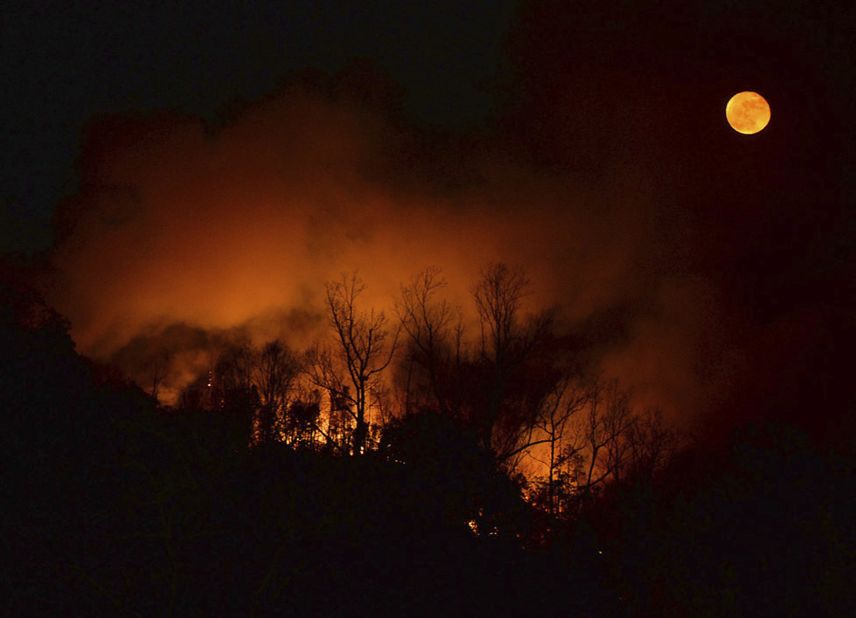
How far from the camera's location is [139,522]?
37.9 ft

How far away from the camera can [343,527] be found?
12.2 meters

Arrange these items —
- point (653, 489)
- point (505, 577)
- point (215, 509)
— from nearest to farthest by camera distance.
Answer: point (215, 509) < point (505, 577) < point (653, 489)

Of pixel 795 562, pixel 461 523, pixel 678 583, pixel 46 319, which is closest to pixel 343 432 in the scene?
pixel 461 523

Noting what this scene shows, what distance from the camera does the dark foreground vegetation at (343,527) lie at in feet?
36.8

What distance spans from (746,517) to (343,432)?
924 centimetres

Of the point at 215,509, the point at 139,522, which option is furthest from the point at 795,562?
the point at 139,522

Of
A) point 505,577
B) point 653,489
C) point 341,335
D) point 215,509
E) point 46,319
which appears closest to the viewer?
point 215,509

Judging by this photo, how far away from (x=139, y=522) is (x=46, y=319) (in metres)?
6.76

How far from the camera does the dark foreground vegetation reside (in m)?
11.2

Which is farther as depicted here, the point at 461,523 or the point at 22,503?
the point at 461,523

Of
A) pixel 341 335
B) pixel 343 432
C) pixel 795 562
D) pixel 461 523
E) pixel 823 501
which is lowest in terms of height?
pixel 795 562

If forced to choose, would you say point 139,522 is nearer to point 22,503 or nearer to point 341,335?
point 22,503

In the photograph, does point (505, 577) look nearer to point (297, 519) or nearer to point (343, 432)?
point (297, 519)

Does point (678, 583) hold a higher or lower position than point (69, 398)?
lower
